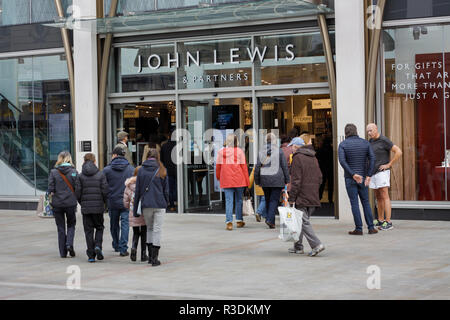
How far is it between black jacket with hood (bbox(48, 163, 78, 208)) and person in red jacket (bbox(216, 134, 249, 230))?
367 centimetres

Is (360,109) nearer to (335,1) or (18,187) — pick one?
(335,1)

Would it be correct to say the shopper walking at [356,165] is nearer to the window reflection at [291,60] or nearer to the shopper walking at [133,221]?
the window reflection at [291,60]

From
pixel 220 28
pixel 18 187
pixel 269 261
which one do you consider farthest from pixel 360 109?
pixel 18 187

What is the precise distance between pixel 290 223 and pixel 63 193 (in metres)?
3.48

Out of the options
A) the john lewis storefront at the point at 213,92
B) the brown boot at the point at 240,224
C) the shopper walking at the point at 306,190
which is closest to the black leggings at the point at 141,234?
the shopper walking at the point at 306,190

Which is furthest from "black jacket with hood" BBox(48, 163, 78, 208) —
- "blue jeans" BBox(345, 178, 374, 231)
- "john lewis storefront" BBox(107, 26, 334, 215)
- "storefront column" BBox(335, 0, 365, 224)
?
"john lewis storefront" BBox(107, 26, 334, 215)

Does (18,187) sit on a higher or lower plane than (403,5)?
lower

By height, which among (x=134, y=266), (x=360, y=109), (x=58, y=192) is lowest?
(x=134, y=266)

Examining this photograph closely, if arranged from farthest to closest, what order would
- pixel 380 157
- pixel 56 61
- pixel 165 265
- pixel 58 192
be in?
pixel 56 61, pixel 380 157, pixel 58 192, pixel 165 265

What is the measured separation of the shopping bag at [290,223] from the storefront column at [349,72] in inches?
190

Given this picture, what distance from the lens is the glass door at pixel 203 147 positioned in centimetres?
1798

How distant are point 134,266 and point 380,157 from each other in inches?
214

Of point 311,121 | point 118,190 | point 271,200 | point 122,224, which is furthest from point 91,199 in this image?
point 311,121

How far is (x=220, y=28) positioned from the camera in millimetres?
17688
